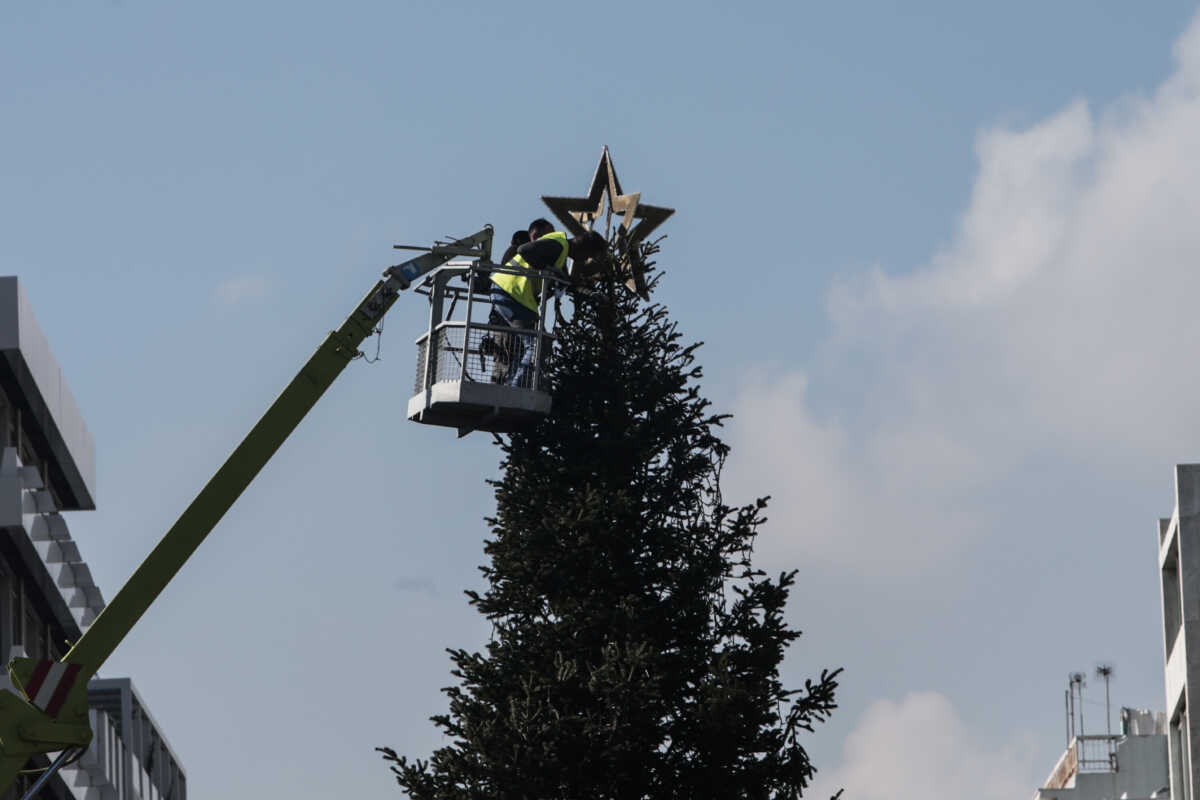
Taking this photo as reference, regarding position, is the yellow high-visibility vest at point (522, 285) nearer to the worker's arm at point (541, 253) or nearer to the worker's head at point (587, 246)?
the worker's arm at point (541, 253)

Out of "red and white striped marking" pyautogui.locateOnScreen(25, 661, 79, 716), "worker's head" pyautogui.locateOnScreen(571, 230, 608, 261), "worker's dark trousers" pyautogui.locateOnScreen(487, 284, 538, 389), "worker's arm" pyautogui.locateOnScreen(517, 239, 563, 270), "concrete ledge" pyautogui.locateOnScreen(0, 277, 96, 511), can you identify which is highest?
"concrete ledge" pyautogui.locateOnScreen(0, 277, 96, 511)

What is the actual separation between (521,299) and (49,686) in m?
7.29

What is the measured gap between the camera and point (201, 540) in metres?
30.4

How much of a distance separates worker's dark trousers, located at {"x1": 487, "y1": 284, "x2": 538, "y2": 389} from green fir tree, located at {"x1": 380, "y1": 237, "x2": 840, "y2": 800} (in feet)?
3.25

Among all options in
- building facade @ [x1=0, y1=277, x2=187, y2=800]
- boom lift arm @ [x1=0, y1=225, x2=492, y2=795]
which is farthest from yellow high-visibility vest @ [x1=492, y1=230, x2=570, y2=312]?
building facade @ [x1=0, y1=277, x2=187, y2=800]

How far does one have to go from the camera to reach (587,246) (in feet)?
105

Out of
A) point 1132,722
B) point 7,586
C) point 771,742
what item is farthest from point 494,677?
point 1132,722

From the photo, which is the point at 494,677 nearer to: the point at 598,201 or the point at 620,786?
the point at 620,786

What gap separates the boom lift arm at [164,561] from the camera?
28.9 meters

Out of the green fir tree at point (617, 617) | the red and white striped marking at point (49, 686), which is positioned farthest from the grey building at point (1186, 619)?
the red and white striped marking at point (49, 686)

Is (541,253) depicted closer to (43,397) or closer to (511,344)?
(511,344)

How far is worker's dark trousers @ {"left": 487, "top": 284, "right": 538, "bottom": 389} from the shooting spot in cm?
3011

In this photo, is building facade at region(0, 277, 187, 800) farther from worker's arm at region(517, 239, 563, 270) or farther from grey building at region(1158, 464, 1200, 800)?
grey building at region(1158, 464, 1200, 800)

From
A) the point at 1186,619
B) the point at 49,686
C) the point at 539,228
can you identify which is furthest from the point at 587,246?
the point at 1186,619
